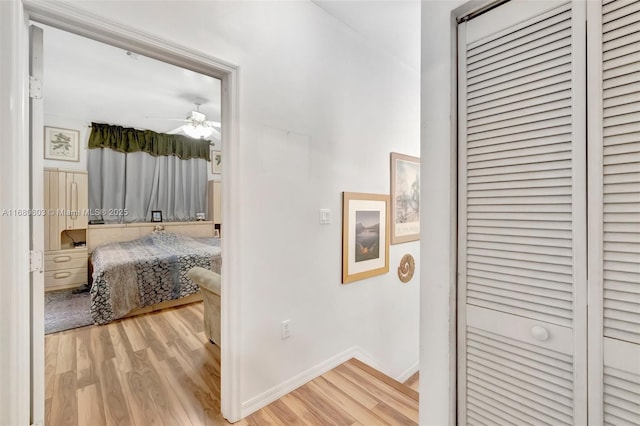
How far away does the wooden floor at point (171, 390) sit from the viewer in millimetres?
1744

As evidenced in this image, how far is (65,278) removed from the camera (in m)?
4.36

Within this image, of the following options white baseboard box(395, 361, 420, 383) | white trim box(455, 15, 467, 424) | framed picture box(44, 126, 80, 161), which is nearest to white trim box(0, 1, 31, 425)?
white trim box(455, 15, 467, 424)

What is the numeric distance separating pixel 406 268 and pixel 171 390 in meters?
2.38

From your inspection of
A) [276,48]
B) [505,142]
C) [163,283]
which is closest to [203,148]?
[163,283]

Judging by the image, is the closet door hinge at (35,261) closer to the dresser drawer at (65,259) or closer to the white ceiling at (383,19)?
the white ceiling at (383,19)

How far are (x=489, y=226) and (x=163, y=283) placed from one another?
3.80 metres

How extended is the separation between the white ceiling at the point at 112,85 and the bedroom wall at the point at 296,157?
171cm

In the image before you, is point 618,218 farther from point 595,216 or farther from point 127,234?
point 127,234

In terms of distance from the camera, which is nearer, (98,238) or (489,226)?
(489,226)

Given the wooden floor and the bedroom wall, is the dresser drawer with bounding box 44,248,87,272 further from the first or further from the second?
the bedroom wall

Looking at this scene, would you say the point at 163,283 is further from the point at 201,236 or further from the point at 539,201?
the point at 539,201

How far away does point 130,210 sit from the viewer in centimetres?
530

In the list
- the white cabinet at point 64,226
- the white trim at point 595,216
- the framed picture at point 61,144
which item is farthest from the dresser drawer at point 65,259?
the white trim at point 595,216

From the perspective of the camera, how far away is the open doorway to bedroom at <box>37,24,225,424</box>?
212cm
